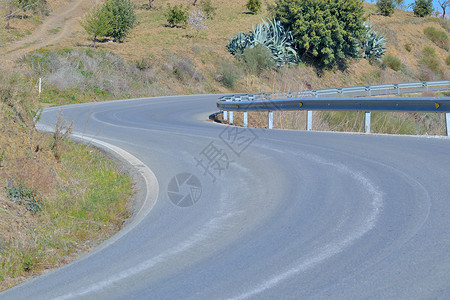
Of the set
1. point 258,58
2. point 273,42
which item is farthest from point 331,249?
point 273,42

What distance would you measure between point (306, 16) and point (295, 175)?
4391 centimetres

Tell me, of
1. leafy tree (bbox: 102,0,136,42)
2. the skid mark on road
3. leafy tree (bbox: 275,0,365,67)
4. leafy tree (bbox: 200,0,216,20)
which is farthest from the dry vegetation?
leafy tree (bbox: 200,0,216,20)

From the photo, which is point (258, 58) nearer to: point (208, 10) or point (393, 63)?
point (393, 63)

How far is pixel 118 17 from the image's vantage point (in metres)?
51.6

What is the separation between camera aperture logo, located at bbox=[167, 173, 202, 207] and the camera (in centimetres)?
783

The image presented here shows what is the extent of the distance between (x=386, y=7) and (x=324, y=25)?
1555 inches

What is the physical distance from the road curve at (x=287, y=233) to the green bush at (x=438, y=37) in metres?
65.9

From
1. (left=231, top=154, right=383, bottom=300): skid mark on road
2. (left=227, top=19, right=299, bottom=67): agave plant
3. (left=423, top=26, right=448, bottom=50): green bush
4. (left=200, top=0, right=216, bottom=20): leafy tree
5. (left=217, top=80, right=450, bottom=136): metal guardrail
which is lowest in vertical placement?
(left=231, top=154, right=383, bottom=300): skid mark on road

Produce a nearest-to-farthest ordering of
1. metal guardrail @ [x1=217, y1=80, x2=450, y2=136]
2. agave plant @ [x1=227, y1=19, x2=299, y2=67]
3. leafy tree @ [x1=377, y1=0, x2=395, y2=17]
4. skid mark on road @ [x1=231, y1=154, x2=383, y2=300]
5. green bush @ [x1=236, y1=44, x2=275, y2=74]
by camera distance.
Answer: skid mark on road @ [x1=231, y1=154, x2=383, y2=300] < metal guardrail @ [x1=217, y1=80, x2=450, y2=136] < green bush @ [x1=236, y1=44, x2=275, y2=74] < agave plant @ [x1=227, y1=19, x2=299, y2=67] < leafy tree @ [x1=377, y1=0, x2=395, y2=17]

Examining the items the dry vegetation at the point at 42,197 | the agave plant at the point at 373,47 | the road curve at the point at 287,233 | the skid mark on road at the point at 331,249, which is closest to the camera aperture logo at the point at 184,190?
the road curve at the point at 287,233

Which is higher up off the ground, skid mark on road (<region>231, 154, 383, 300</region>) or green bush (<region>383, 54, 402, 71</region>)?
green bush (<region>383, 54, 402, 71</region>)

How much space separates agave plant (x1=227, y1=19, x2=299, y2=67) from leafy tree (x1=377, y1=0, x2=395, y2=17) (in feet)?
125

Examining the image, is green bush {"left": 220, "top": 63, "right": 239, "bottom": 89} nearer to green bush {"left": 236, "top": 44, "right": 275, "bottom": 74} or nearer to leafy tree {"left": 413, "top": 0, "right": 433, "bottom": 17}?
green bush {"left": 236, "top": 44, "right": 275, "bottom": 74}

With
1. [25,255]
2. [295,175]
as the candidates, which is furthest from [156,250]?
[295,175]
